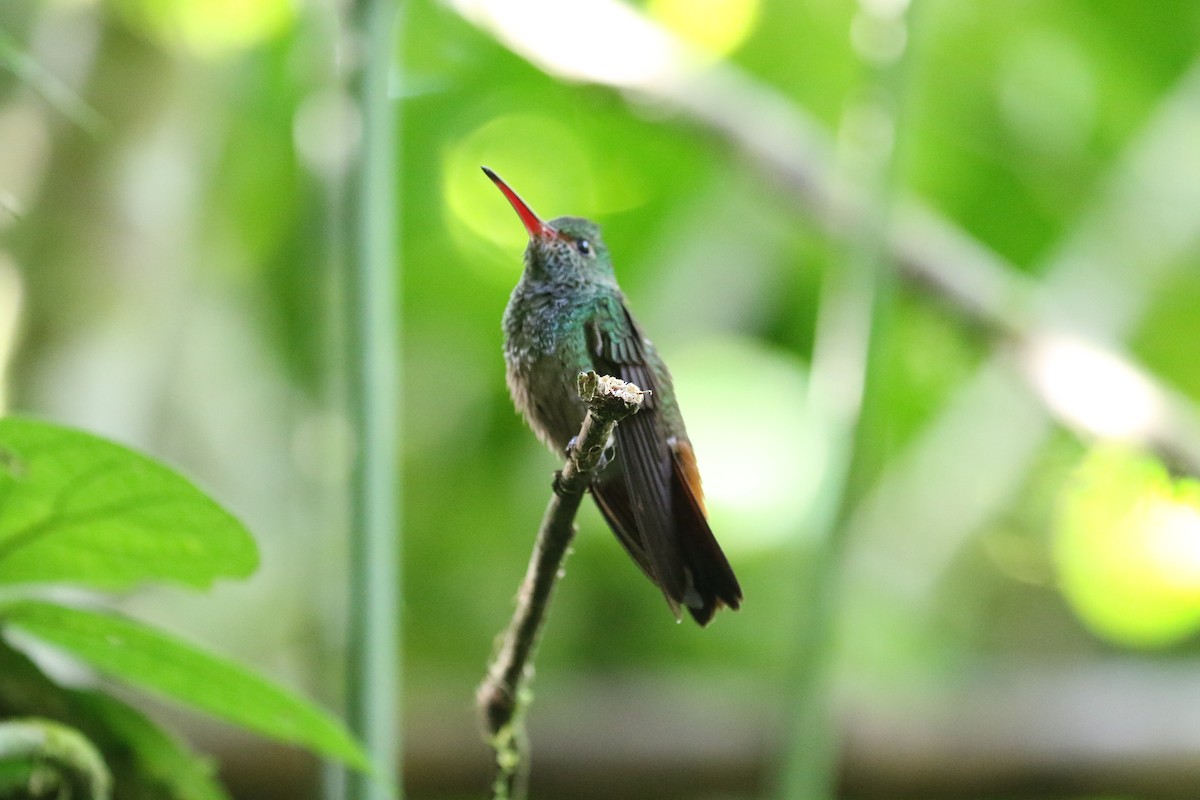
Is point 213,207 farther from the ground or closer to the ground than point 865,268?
farther from the ground

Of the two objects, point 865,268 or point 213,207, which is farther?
point 213,207

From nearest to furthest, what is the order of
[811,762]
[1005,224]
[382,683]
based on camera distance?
[382,683] < [811,762] < [1005,224]

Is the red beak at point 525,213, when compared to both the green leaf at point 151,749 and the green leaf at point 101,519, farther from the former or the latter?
the green leaf at point 151,749

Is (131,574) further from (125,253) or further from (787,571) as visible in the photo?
(787,571)

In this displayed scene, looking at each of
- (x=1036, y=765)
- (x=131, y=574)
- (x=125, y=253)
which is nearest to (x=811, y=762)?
(x=131, y=574)

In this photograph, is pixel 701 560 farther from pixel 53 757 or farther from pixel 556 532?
pixel 53 757

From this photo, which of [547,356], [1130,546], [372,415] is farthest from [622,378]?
[1130,546]

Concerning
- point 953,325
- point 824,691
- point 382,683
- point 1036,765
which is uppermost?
point 953,325
